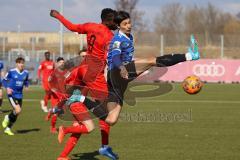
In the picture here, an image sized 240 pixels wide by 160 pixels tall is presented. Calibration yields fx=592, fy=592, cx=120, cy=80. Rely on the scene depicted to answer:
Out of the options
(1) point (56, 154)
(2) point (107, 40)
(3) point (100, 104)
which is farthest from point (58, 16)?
(1) point (56, 154)

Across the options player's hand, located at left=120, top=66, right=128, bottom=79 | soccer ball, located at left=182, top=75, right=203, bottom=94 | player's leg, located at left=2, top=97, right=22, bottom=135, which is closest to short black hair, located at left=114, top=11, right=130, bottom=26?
player's hand, located at left=120, top=66, right=128, bottom=79

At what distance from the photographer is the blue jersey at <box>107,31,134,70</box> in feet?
34.4

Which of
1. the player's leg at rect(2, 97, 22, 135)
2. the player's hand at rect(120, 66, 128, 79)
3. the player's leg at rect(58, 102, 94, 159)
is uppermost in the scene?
the player's hand at rect(120, 66, 128, 79)

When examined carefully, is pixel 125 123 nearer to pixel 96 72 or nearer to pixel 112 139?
pixel 112 139

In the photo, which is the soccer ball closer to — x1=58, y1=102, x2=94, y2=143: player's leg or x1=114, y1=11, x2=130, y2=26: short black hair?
x1=58, y1=102, x2=94, y2=143: player's leg

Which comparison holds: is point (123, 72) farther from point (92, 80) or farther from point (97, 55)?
point (92, 80)

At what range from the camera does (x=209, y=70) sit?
46531mm

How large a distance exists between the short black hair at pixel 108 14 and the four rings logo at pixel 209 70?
35.5 meters

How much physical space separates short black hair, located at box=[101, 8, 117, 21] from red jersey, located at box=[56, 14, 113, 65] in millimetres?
188

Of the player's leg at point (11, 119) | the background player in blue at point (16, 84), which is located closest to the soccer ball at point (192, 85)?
the player's leg at point (11, 119)

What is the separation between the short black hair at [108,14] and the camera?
11.0 metres

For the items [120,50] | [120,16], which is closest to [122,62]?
[120,50]

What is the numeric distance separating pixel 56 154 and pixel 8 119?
4.05 meters

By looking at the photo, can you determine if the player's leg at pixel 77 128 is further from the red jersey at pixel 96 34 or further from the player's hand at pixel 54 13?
the player's hand at pixel 54 13
